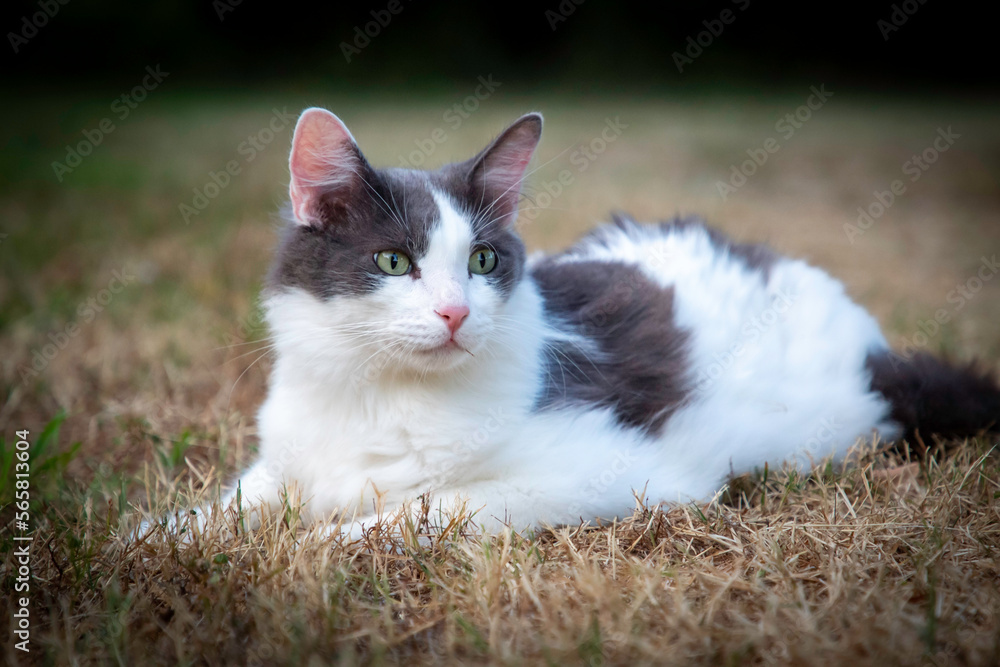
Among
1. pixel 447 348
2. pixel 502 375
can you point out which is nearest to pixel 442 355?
pixel 447 348

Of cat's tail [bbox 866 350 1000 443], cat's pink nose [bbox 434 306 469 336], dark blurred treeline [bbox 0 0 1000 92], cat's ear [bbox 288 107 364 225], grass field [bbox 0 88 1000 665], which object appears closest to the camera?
grass field [bbox 0 88 1000 665]

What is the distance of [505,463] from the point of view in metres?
2.03

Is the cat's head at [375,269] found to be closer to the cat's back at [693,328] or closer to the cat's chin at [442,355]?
the cat's chin at [442,355]

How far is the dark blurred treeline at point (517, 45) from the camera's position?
11586mm

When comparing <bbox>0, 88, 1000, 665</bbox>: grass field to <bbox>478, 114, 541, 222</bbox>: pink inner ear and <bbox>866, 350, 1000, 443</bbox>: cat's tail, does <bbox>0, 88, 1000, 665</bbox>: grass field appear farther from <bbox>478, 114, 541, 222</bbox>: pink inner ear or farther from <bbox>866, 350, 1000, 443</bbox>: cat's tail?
<bbox>478, 114, 541, 222</bbox>: pink inner ear

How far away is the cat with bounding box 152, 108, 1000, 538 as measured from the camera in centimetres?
197

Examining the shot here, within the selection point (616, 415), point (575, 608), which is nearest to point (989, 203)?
point (616, 415)

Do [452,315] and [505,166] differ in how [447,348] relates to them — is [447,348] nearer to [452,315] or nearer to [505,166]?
[452,315]

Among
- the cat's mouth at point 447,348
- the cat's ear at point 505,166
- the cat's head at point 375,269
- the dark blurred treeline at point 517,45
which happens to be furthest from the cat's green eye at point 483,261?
the dark blurred treeline at point 517,45

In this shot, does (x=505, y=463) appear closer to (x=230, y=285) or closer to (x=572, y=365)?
(x=572, y=365)

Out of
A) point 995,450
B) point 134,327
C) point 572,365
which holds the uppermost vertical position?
point 134,327

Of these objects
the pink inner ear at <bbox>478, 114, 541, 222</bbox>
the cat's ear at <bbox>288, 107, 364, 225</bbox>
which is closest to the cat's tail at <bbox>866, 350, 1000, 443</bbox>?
the pink inner ear at <bbox>478, 114, 541, 222</bbox>

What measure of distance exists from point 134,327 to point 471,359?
2.66 metres

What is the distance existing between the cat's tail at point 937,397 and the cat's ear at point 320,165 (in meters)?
1.96
